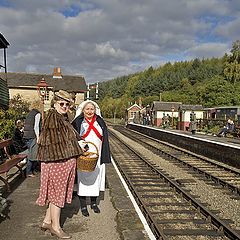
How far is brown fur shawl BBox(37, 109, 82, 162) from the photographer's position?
4441 millimetres

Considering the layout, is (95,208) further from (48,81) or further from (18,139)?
(48,81)

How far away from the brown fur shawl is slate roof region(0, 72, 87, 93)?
4793cm

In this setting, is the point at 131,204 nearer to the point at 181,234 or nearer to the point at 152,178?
the point at 181,234

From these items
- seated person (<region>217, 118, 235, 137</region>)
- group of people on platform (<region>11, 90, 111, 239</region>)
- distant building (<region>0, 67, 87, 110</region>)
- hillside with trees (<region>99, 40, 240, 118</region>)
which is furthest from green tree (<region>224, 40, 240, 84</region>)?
group of people on platform (<region>11, 90, 111, 239</region>)

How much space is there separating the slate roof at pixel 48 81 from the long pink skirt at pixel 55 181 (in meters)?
48.0

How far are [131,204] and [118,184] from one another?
1.87 metres

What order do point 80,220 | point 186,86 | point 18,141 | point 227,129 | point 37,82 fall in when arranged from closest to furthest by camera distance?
point 80,220
point 18,141
point 227,129
point 37,82
point 186,86

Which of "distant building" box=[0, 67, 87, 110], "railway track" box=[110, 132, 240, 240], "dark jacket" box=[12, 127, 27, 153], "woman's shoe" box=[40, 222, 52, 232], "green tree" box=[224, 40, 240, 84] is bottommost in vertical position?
"railway track" box=[110, 132, 240, 240]

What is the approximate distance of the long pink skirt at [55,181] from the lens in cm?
449

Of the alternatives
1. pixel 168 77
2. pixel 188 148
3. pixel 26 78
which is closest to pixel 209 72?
pixel 168 77

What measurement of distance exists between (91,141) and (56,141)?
1.21 meters

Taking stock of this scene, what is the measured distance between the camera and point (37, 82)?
53.4 m

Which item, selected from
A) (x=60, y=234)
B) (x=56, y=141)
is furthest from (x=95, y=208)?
(x=56, y=141)

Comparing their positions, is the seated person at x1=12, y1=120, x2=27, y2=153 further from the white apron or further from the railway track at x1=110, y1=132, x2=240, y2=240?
the white apron
